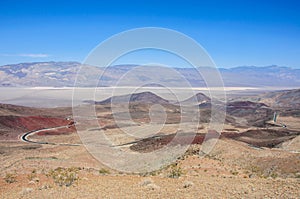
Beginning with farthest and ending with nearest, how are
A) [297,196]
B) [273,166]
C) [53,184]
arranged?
[273,166]
[53,184]
[297,196]

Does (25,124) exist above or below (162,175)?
below

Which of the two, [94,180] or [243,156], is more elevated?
[94,180]

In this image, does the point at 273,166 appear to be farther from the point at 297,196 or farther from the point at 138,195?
the point at 138,195

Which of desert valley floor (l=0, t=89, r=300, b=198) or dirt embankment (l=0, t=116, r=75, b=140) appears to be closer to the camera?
desert valley floor (l=0, t=89, r=300, b=198)

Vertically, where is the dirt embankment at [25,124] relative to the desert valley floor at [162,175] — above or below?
below

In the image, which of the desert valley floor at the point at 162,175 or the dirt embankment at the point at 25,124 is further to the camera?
the dirt embankment at the point at 25,124

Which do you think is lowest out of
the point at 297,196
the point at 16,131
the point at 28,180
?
the point at 16,131

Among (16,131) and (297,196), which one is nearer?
(297,196)

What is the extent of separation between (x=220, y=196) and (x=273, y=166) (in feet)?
47.8

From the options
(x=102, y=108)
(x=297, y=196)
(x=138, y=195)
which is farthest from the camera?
(x=102, y=108)

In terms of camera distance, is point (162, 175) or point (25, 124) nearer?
point (162, 175)

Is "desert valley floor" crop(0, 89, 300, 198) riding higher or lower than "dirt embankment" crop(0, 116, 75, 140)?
higher

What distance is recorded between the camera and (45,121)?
8044 cm

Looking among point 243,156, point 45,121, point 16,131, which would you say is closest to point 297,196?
point 243,156
